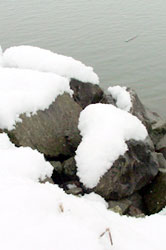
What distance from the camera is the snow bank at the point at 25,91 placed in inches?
261

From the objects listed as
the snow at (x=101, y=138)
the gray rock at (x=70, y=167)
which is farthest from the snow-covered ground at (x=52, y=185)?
the gray rock at (x=70, y=167)

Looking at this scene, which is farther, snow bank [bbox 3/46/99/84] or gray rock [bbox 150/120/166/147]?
gray rock [bbox 150/120/166/147]

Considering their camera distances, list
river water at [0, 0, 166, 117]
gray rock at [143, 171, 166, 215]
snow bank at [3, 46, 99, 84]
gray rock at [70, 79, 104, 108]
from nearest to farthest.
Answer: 1. gray rock at [143, 171, 166, 215]
2. snow bank at [3, 46, 99, 84]
3. gray rock at [70, 79, 104, 108]
4. river water at [0, 0, 166, 117]

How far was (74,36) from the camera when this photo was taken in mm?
19859

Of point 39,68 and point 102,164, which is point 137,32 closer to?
point 39,68

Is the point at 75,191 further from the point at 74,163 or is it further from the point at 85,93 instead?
the point at 85,93

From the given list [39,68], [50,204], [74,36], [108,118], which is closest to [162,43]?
[74,36]

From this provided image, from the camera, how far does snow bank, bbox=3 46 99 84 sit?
8.77 meters

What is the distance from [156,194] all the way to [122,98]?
3.29 metres

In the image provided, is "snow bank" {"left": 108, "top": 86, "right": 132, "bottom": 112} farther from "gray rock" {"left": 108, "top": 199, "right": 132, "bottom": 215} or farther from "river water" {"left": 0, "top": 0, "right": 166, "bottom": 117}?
"river water" {"left": 0, "top": 0, "right": 166, "bottom": 117}

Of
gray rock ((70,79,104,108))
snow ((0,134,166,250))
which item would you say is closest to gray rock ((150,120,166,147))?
gray rock ((70,79,104,108))

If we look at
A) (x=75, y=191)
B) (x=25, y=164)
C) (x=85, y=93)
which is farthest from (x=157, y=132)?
(x=25, y=164)

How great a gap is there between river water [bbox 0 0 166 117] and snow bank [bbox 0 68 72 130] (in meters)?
6.58

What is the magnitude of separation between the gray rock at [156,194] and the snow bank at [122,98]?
2.39m
